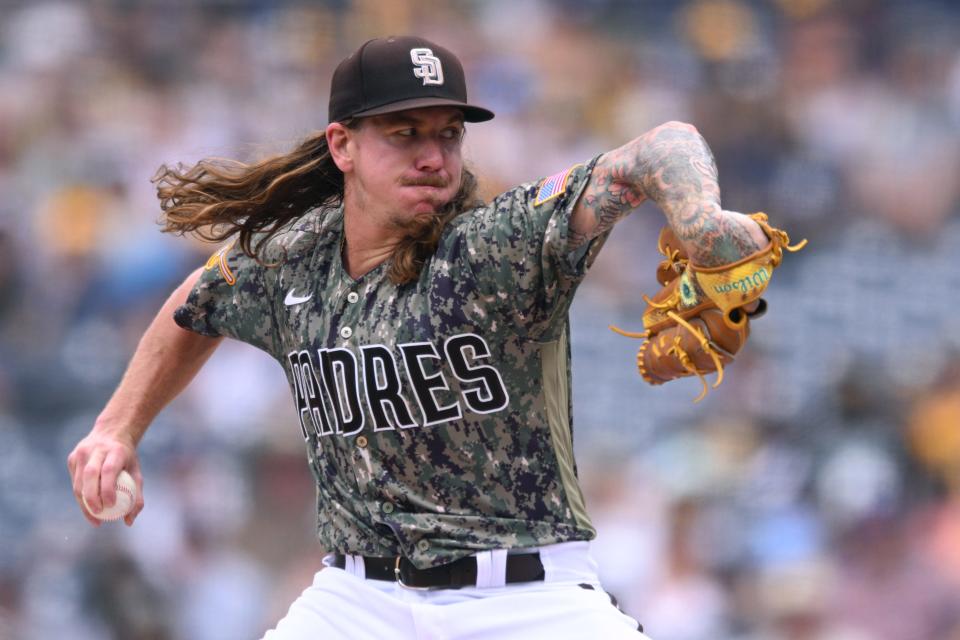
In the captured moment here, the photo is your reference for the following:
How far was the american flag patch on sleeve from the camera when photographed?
3221 mm

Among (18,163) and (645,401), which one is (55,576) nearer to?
(18,163)

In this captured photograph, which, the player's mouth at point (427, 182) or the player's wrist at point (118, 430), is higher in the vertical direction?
the player's mouth at point (427, 182)

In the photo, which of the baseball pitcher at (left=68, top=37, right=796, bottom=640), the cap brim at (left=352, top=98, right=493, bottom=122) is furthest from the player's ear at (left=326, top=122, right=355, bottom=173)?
the cap brim at (left=352, top=98, right=493, bottom=122)

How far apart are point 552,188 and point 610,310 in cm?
508

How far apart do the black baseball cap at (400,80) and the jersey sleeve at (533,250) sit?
350 millimetres

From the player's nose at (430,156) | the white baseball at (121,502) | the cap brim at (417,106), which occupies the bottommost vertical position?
the white baseball at (121,502)

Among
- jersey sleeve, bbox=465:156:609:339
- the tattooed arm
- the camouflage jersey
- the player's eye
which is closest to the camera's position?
the tattooed arm

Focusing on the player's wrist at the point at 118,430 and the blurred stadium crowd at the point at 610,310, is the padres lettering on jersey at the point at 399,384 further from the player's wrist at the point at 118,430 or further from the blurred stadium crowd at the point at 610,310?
the blurred stadium crowd at the point at 610,310

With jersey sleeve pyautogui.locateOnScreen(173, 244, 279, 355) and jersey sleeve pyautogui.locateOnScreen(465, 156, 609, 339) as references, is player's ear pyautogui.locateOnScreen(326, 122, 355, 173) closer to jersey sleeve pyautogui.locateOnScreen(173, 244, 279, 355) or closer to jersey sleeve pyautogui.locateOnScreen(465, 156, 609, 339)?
jersey sleeve pyautogui.locateOnScreen(173, 244, 279, 355)

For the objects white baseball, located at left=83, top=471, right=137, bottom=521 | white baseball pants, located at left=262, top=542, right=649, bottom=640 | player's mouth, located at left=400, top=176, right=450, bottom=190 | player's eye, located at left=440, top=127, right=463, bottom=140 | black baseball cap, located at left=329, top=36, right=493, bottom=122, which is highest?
black baseball cap, located at left=329, top=36, right=493, bottom=122

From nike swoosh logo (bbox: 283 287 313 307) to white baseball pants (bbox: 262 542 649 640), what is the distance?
2.48 ft

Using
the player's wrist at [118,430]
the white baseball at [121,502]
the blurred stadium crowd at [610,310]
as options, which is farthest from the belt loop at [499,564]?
the blurred stadium crowd at [610,310]

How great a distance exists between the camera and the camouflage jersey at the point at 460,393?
333 centimetres

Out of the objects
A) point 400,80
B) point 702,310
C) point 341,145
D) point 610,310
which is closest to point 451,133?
point 400,80
